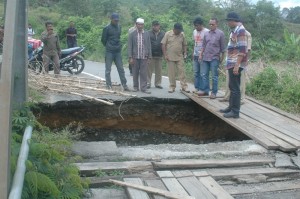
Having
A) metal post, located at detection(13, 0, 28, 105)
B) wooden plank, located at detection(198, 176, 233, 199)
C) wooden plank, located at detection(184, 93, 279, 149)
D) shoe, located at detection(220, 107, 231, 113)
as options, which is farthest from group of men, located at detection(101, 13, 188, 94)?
metal post, located at detection(13, 0, 28, 105)

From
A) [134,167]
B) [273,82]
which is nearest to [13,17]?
[134,167]

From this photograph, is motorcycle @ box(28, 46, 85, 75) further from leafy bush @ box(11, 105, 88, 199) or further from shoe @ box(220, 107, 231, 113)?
leafy bush @ box(11, 105, 88, 199)

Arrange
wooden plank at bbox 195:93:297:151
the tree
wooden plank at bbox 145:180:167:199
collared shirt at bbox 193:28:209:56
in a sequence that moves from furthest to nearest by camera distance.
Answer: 1. the tree
2. collared shirt at bbox 193:28:209:56
3. wooden plank at bbox 195:93:297:151
4. wooden plank at bbox 145:180:167:199

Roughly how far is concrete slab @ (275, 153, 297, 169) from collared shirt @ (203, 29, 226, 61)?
10.9ft

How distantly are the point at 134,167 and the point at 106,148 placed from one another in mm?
Result: 726

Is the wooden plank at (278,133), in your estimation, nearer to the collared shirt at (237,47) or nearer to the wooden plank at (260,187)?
the collared shirt at (237,47)

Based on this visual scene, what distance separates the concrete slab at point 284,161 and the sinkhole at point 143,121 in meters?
3.08

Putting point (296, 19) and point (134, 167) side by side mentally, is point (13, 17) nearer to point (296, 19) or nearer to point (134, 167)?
point (134, 167)

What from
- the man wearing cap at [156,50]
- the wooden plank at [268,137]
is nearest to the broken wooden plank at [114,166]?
the wooden plank at [268,137]

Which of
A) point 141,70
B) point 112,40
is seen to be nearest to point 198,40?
point 141,70

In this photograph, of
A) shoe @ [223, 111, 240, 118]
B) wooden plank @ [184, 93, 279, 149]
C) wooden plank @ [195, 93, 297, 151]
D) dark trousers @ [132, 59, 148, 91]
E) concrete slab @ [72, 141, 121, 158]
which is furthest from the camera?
dark trousers @ [132, 59, 148, 91]

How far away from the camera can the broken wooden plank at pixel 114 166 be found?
4500mm

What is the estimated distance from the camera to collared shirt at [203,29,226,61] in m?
8.25

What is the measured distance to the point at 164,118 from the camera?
9.49 meters
